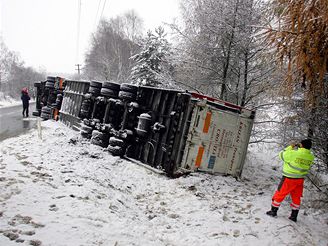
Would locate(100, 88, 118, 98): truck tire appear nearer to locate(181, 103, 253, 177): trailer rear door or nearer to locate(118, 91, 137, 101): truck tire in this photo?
locate(118, 91, 137, 101): truck tire

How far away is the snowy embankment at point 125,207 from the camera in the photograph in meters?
3.72

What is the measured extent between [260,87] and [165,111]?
3.88 m

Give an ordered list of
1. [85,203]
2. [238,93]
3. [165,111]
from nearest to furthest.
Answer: [85,203] < [165,111] < [238,93]

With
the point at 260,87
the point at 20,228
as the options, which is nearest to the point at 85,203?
the point at 20,228

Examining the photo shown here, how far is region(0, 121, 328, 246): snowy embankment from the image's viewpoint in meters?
3.72

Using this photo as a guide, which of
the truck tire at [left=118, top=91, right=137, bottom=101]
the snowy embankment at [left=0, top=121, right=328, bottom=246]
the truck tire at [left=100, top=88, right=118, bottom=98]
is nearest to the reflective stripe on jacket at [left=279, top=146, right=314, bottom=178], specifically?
the snowy embankment at [left=0, top=121, right=328, bottom=246]

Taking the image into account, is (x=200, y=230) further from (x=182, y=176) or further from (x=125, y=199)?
(x=182, y=176)

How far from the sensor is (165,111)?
7340mm

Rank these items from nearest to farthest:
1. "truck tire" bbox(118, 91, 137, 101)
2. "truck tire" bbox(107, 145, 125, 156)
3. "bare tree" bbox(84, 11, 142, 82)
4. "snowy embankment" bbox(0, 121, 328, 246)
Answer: "snowy embankment" bbox(0, 121, 328, 246)
"truck tire" bbox(107, 145, 125, 156)
"truck tire" bbox(118, 91, 137, 101)
"bare tree" bbox(84, 11, 142, 82)

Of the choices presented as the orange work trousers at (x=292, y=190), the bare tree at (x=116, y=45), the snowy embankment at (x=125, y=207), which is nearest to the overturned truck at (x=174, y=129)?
the snowy embankment at (x=125, y=207)

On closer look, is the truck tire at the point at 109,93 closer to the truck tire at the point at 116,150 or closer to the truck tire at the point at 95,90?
the truck tire at the point at 95,90

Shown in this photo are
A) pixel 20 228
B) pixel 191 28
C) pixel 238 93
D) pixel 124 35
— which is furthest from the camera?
pixel 124 35

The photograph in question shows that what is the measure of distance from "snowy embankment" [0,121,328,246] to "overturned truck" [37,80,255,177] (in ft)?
1.57

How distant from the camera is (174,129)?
22.6 feet
